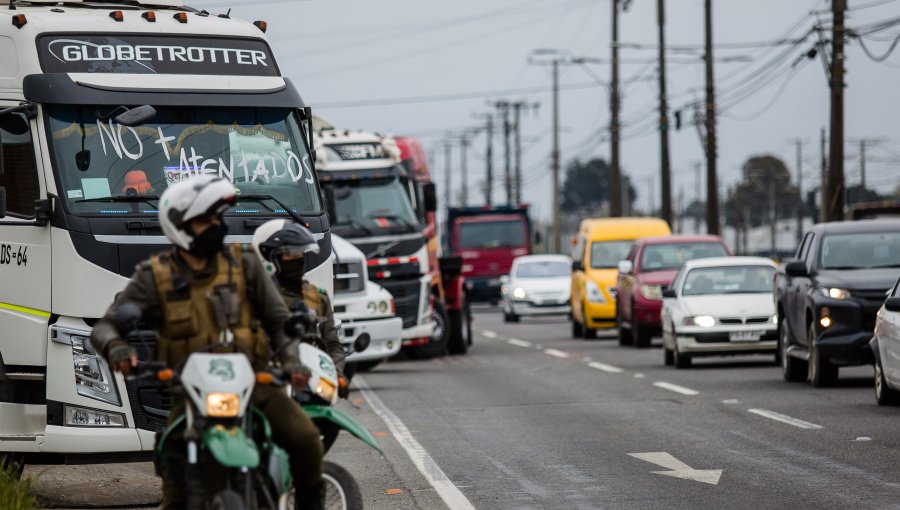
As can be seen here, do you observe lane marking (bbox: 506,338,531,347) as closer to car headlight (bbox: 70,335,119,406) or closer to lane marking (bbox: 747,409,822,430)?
lane marking (bbox: 747,409,822,430)

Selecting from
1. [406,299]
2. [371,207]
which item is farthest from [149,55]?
[406,299]

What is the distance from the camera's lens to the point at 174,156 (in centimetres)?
1185

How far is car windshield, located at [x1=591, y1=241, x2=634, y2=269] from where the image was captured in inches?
1368

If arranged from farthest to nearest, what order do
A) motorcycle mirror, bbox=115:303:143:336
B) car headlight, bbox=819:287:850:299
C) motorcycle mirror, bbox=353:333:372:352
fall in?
car headlight, bbox=819:287:850:299 < motorcycle mirror, bbox=353:333:372:352 < motorcycle mirror, bbox=115:303:143:336

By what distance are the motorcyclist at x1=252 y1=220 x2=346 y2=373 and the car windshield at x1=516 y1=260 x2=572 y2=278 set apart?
39703 millimetres

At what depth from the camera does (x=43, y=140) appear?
11570 mm

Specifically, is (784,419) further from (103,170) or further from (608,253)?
(608,253)

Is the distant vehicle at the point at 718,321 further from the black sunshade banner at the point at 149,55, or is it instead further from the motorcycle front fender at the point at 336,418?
the motorcycle front fender at the point at 336,418

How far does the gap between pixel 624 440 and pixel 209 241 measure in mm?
7825

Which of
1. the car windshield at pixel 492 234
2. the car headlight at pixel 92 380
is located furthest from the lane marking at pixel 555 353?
the car windshield at pixel 492 234

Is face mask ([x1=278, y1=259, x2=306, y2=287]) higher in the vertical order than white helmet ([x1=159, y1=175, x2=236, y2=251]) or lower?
lower

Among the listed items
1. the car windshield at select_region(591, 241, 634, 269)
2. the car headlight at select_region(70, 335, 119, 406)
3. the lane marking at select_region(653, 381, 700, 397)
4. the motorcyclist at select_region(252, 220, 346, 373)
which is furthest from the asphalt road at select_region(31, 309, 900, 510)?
the car windshield at select_region(591, 241, 634, 269)

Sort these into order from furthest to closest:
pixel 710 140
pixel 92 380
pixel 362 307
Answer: pixel 710 140
pixel 362 307
pixel 92 380

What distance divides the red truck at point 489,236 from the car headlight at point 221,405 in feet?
173
